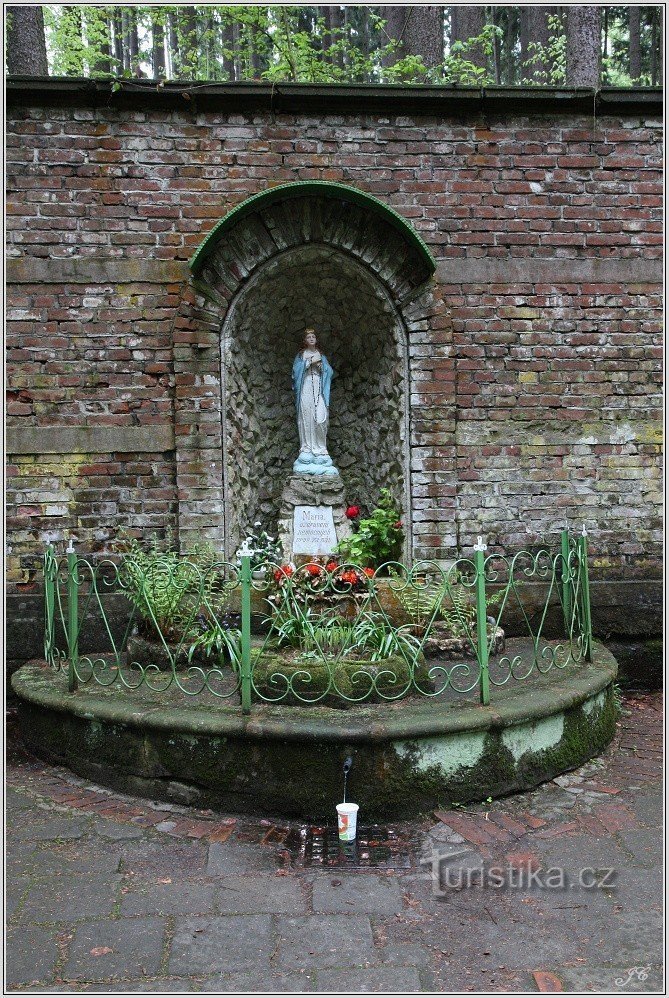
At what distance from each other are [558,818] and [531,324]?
12.9 feet

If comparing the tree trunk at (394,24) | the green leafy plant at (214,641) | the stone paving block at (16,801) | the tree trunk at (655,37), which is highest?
the tree trunk at (655,37)

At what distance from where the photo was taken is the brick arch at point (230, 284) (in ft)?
20.1

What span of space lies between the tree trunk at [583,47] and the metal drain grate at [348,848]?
8964mm

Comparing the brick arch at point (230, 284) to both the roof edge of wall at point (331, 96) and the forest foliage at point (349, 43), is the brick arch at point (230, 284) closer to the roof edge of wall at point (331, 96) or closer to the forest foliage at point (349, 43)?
the roof edge of wall at point (331, 96)

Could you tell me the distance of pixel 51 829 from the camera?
13.2 ft

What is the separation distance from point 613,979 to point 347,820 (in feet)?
4.43

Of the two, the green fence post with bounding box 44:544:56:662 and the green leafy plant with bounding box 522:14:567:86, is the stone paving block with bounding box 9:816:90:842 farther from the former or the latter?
the green leafy plant with bounding box 522:14:567:86

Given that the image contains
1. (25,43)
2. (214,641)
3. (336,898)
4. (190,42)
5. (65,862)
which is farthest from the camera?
(190,42)

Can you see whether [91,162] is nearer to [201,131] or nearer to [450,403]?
[201,131]

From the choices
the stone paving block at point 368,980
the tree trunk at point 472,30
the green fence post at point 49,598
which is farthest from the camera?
the tree trunk at point 472,30

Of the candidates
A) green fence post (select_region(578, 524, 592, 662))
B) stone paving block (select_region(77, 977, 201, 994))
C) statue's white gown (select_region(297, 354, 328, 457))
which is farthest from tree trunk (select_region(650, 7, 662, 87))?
stone paving block (select_region(77, 977, 201, 994))

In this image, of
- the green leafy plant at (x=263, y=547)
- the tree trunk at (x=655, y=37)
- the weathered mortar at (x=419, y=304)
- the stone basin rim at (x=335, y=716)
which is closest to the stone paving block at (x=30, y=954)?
the stone basin rim at (x=335, y=716)

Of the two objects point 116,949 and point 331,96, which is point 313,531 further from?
point 116,949

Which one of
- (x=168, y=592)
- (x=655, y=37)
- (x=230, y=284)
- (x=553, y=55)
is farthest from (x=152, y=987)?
(x=655, y=37)
